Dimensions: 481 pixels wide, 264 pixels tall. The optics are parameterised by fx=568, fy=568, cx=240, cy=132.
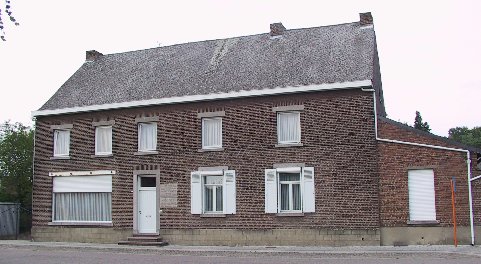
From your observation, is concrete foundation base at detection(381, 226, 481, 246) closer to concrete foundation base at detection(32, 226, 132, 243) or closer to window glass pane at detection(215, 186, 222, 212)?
window glass pane at detection(215, 186, 222, 212)

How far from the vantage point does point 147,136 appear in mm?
23625

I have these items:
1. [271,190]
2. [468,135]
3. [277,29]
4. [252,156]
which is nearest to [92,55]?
[277,29]

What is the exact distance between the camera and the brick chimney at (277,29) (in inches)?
992

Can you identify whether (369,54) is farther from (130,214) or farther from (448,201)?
(130,214)

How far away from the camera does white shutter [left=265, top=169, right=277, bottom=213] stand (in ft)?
69.1

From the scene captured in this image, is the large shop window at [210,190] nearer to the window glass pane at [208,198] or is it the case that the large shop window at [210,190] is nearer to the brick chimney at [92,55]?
the window glass pane at [208,198]

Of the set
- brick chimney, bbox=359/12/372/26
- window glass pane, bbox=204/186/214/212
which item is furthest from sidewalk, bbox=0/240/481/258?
brick chimney, bbox=359/12/372/26

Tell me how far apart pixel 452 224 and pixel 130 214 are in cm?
1227

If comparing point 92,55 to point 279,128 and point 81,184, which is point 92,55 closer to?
point 81,184

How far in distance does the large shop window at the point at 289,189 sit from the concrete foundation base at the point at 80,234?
6168mm

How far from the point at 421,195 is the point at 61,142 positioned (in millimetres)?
15310

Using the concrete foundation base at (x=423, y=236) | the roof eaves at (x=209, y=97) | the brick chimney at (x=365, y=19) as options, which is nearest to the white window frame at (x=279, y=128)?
the roof eaves at (x=209, y=97)

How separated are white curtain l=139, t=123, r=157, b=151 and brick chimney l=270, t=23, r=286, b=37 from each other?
6743 millimetres

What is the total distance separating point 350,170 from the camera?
20312 mm
